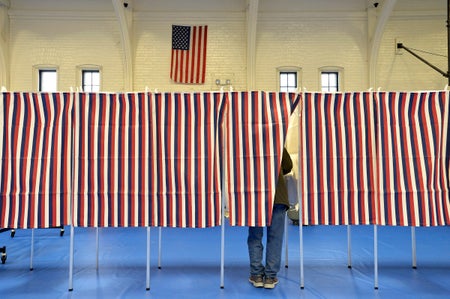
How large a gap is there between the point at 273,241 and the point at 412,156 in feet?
5.34

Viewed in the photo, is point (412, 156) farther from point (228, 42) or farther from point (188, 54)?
point (188, 54)

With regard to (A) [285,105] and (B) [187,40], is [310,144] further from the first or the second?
(B) [187,40]

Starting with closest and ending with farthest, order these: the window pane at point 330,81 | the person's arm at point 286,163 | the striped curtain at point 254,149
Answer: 1. the striped curtain at point 254,149
2. the person's arm at point 286,163
3. the window pane at point 330,81

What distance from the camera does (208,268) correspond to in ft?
13.4

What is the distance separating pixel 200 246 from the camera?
16.9 ft

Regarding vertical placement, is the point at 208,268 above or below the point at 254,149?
below

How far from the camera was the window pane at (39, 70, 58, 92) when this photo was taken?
1006cm

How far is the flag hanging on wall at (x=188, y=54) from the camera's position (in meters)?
9.69

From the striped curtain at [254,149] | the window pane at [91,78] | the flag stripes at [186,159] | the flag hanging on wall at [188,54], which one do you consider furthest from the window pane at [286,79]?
the flag stripes at [186,159]

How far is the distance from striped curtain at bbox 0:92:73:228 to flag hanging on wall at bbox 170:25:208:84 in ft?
21.8

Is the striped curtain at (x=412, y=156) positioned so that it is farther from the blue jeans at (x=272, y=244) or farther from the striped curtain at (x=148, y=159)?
the striped curtain at (x=148, y=159)

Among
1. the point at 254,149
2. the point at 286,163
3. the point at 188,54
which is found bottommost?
the point at 286,163

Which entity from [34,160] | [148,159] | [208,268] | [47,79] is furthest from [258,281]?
[47,79]

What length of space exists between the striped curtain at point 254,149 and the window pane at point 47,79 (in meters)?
8.58
